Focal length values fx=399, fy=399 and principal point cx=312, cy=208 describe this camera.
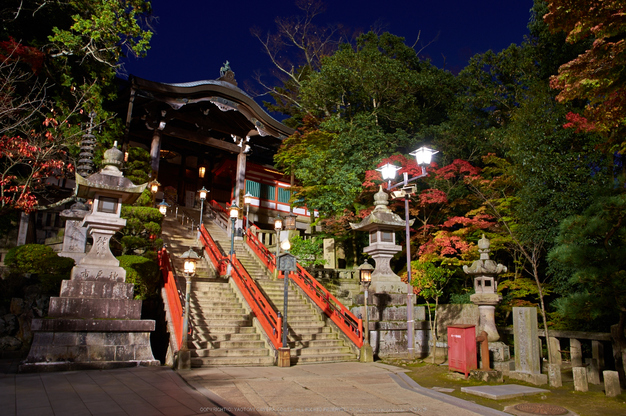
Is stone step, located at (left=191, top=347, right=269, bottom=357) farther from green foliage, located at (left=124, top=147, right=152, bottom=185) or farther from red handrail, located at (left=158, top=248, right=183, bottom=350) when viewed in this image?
green foliage, located at (left=124, top=147, right=152, bottom=185)

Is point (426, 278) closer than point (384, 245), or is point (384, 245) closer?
point (384, 245)

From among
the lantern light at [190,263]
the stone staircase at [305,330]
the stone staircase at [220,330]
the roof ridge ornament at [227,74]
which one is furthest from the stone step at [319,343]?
the roof ridge ornament at [227,74]

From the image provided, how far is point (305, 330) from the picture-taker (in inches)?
457

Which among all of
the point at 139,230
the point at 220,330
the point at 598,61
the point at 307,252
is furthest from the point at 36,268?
the point at 598,61

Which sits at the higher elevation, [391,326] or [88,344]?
[391,326]

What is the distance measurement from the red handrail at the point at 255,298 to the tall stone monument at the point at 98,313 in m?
2.82

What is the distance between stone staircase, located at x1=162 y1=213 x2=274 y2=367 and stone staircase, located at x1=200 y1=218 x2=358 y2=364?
97 centimetres

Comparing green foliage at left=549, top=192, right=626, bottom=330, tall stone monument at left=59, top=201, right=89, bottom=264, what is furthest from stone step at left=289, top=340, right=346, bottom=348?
tall stone monument at left=59, top=201, right=89, bottom=264

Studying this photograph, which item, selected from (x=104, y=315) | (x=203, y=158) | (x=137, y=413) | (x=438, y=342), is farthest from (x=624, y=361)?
(x=203, y=158)

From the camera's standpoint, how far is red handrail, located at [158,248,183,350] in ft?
32.6

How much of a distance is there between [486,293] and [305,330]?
199 inches

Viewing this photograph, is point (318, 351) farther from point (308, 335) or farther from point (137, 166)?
point (137, 166)

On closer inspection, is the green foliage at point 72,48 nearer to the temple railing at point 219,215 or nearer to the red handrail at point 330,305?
the temple railing at point 219,215

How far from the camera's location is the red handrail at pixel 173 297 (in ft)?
32.6
